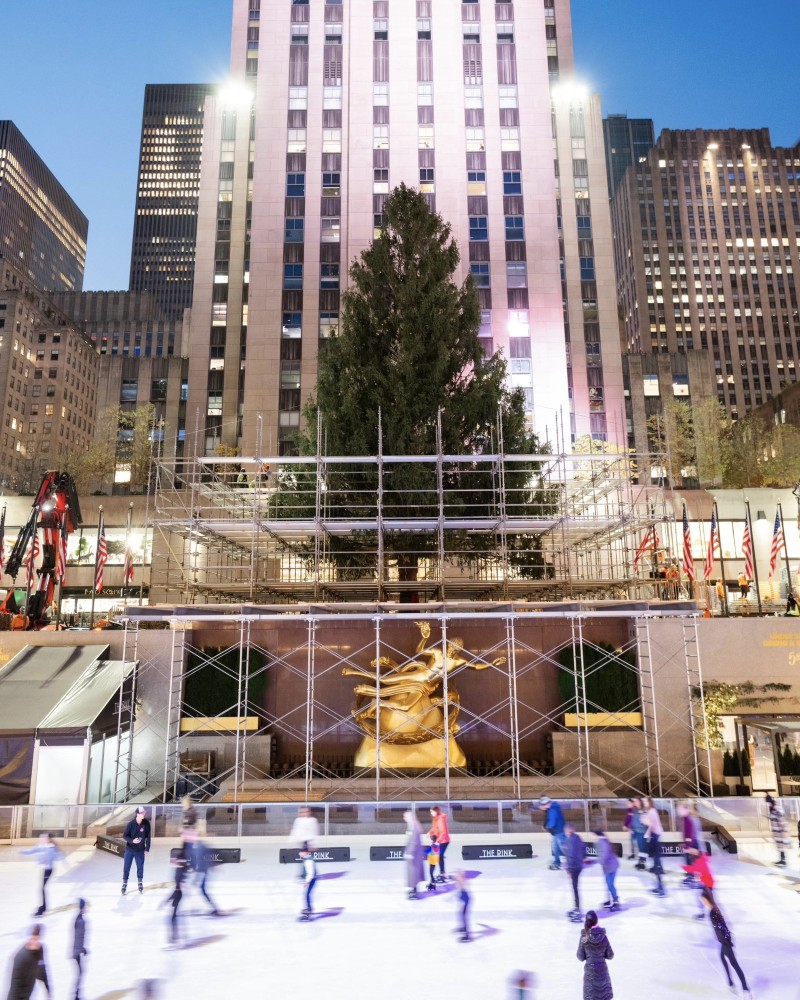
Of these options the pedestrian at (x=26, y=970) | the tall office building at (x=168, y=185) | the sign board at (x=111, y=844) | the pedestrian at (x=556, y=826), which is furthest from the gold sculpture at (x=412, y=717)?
the tall office building at (x=168, y=185)

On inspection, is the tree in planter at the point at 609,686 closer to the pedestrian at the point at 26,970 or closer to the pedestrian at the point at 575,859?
the pedestrian at the point at 575,859

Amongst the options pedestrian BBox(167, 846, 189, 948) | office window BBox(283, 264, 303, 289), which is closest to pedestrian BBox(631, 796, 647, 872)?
pedestrian BBox(167, 846, 189, 948)

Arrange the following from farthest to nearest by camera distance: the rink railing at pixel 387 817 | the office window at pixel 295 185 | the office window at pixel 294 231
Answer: the office window at pixel 295 185 → the office window at pixel 294 231 → the rink railing at pixel 387 817

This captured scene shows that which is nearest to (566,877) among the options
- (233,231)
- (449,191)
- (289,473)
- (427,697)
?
(427,697)

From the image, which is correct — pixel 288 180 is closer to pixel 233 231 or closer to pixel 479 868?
pixel 233 231

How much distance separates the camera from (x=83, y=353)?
349 feet

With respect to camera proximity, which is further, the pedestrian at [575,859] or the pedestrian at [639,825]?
the pedestrian at [639,825]

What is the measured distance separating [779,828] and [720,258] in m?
128

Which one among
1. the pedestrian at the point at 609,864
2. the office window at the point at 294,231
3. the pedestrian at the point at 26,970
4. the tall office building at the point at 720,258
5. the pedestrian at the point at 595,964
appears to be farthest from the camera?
the tall office building at the point at 720,258

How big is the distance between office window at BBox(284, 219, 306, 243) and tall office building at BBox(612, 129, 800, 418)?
3252 inches

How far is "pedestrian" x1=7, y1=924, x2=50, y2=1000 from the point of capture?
674cm

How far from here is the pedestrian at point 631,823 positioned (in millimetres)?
12852

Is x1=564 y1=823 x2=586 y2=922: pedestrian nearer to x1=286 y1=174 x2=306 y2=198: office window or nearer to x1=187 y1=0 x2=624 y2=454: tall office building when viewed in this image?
x1=187 y1=0 x2=624 y2=454: tall office building

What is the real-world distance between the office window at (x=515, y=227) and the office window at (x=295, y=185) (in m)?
15.8
